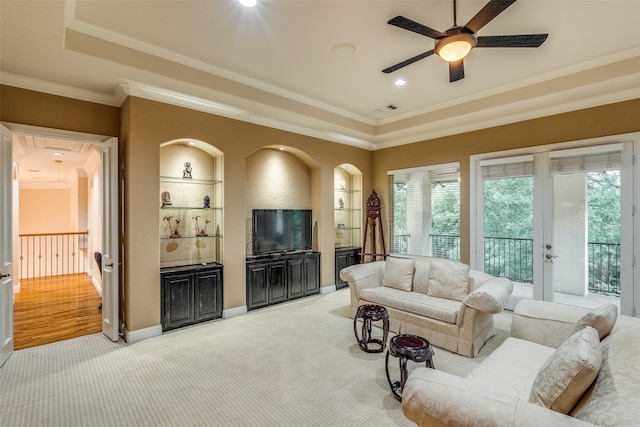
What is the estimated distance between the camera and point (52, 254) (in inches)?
300

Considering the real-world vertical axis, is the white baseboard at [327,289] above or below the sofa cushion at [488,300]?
below

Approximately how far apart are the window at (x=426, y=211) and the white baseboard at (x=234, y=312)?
3.28m

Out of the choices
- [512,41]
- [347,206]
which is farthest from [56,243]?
[512,41]

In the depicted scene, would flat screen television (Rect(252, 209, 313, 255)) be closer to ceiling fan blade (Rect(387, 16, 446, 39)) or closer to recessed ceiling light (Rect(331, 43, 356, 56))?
recessed ceiling light (Rect(331, 43, 356, 56))

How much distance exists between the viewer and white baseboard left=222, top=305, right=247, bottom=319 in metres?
4.33

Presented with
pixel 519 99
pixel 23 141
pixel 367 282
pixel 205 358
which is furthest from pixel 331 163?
pixel 23 141

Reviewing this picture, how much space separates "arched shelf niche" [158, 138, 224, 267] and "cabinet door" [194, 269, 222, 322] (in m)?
0.31

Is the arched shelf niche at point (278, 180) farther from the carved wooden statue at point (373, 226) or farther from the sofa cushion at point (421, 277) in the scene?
the sofa cushion at point (421, 277)

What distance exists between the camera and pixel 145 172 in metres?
3.69

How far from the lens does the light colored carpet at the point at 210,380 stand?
2.24 metres

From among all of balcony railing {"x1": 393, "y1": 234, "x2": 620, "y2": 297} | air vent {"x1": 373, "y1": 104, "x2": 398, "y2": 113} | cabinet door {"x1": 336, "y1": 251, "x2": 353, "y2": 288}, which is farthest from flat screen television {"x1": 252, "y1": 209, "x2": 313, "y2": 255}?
air vent {"x1": 373, "y1": 104, "x2": 398, "y2": 113}

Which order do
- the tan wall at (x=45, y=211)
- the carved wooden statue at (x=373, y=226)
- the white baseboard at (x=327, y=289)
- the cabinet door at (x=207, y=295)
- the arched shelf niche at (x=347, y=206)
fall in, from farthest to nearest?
the tan wall at (x=45, y=211) → the arched shelf niche at (x=347, y=206) → the carved wooden statue at (x=373, y=226) → the white baseboard at (x=327, y=289) → the cabinet door at (x=207, y=295)

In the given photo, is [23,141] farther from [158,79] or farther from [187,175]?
[158,79]

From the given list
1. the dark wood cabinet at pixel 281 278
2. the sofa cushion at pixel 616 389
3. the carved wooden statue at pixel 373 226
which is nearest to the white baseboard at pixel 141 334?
the dark wood cabinet at pixel 281 278
